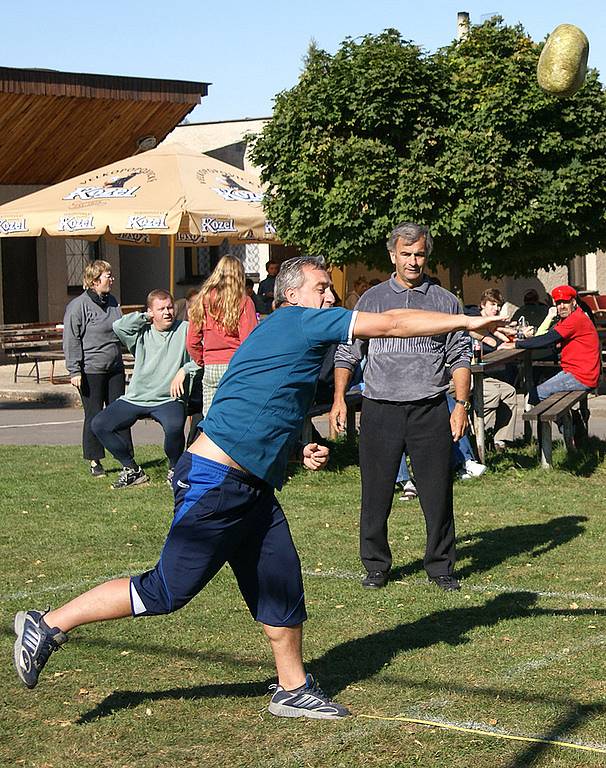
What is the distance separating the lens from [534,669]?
5.63 metres

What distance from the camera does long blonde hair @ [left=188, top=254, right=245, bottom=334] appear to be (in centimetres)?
923

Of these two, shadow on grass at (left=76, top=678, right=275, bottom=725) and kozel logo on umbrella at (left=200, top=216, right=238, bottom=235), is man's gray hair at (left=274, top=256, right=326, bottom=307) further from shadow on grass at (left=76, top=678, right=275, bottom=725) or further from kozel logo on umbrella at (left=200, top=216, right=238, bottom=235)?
kozel logo on umbrella at (left=200, top=216, right=238, bottom=235)

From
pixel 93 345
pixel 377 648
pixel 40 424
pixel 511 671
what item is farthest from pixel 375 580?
pixel 40 424

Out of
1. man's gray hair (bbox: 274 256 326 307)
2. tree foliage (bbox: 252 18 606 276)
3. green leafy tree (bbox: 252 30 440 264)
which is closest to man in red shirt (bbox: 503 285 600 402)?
tree foliage (bbox: 252 18 606 276)

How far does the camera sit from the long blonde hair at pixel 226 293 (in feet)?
30.3

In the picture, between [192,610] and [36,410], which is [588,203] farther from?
[192,610]

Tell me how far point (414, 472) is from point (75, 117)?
61.8 ft

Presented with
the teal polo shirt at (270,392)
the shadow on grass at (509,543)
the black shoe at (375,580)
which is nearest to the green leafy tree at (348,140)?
the shadow on grass at (509,543)

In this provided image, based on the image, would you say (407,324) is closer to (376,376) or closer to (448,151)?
(376,376)

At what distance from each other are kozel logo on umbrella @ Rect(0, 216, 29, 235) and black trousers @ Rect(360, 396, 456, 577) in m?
12.1

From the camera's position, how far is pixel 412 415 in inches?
285

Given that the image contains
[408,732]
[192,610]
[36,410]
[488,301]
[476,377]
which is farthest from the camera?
[36,410]

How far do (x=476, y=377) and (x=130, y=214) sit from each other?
762 centimetres

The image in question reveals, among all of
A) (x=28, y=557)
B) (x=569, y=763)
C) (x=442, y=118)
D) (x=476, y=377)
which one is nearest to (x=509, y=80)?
(x=442, y=118)
